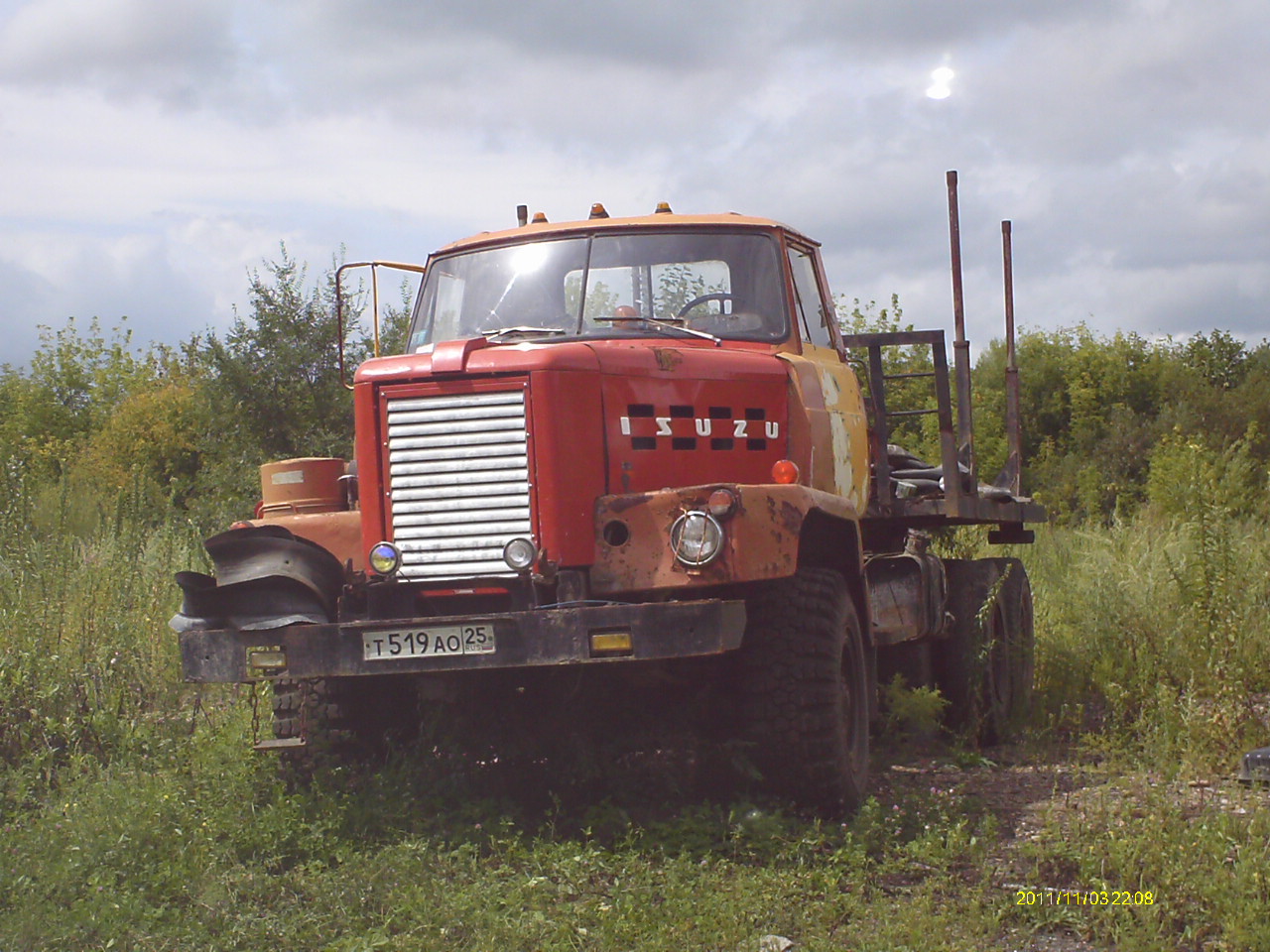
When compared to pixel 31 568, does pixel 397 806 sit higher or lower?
lower

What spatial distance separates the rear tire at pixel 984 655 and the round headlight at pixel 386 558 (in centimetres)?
393

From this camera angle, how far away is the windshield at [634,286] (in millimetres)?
7047

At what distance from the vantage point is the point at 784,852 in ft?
18.0

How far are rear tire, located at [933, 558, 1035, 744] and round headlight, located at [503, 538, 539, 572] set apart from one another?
370 centimetres

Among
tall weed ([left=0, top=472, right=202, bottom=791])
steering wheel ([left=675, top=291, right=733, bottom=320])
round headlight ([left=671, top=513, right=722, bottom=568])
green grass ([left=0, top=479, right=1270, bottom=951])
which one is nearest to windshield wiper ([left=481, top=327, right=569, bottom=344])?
steering wheel ([left=675, top=291, right=733, bottom=320])

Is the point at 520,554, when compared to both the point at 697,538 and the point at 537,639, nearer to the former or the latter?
the point at 537,639

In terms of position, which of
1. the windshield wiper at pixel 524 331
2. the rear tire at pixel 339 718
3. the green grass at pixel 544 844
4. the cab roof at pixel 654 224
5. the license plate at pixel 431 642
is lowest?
the green grass at pixel 544 844

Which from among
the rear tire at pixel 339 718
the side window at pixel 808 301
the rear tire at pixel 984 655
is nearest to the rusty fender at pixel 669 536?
the rear tire at pixel 339 718

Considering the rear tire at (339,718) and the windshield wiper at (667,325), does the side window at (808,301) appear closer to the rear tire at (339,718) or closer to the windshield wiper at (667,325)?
the windshield wiper at (667,325)

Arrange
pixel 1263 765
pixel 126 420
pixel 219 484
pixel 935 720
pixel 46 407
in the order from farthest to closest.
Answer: pixel 46 407 → pixel 126 420 → pixel 219 484 → pixel 935 720 → pixel 1263 765

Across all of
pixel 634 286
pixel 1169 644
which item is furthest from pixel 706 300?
pixel 1169 644

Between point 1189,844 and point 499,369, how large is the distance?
3.04 m

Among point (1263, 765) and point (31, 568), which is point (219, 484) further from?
point (1263, 765)

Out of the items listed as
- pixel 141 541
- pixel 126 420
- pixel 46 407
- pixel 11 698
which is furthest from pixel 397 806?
pixel 46 407
